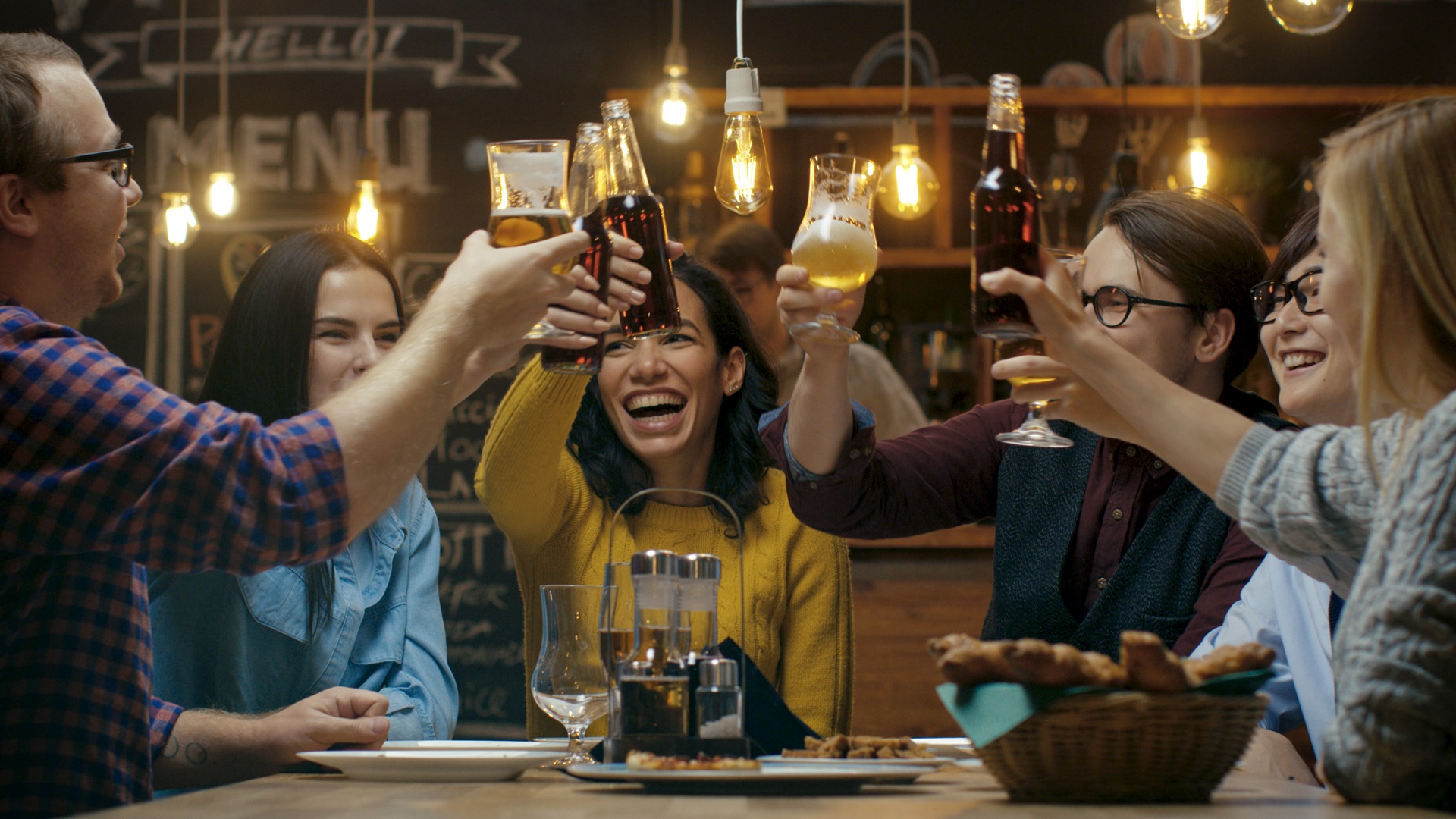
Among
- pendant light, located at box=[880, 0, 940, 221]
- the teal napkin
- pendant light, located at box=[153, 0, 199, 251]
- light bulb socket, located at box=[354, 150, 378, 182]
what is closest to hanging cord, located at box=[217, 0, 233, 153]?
pendant light, located at box=[153, 0, 199, 251]

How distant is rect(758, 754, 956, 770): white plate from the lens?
3.95 feet

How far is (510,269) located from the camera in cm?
126

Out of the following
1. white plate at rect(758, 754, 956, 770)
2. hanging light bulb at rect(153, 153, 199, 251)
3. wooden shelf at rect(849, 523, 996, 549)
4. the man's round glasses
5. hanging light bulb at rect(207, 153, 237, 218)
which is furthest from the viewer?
wooden shelf at rect(849, 523, 996, 549)

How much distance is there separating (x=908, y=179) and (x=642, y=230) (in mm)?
1511

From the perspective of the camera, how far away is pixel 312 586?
1815mm

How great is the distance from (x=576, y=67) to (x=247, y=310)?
8.09 ft

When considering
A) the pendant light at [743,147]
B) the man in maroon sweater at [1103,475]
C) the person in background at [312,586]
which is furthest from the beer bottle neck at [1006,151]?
the person in background at [312,586]

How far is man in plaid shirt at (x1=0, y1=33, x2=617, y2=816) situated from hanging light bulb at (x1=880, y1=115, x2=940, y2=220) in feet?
5.53

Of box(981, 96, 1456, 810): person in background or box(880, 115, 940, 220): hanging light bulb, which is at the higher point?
box(880, 115, 940, 220): hanging light bulb

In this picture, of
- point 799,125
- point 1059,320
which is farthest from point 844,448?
point 799,125

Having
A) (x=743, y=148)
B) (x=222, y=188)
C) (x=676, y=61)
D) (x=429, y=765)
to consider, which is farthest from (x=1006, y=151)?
(x=222, y=188)

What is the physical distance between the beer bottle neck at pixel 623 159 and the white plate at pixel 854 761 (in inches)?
26.7

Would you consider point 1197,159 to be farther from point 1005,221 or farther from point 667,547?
point 1005,221

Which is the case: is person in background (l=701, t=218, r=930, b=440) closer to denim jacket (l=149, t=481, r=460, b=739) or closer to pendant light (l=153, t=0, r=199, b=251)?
pendant light (l=153, t=0, r=199, b=251)
